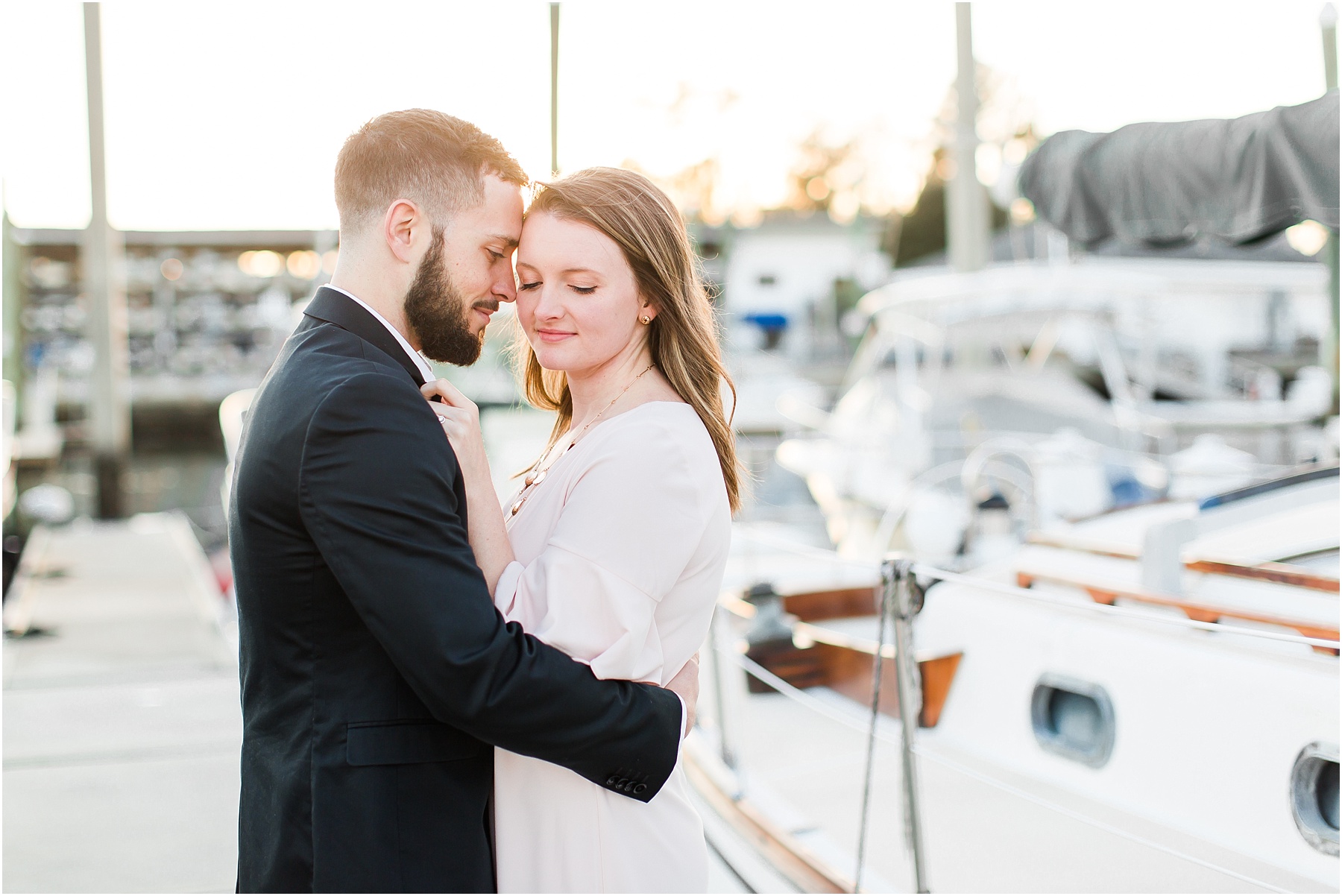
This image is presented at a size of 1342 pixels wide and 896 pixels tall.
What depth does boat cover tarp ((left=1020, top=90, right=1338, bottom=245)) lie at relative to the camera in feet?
12.4

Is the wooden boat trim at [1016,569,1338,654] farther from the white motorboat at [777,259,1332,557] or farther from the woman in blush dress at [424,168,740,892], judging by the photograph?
Result: the white motorboat at [777,259,1332,557]

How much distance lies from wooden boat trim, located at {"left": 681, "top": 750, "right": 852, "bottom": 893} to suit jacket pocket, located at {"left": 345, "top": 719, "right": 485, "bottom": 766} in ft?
6.80

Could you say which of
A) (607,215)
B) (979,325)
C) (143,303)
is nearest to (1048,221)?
(607,215)

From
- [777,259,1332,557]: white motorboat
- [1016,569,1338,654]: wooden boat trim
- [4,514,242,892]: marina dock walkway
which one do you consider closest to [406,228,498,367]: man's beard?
[1016,569,1338,654]: wooden boat trim

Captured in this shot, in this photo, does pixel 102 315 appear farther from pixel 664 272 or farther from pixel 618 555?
pixel 618 555

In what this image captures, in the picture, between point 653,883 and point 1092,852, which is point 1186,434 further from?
point 653,883

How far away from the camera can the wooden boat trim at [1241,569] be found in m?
3.47

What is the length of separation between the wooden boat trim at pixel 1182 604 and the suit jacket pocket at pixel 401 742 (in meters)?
2.58

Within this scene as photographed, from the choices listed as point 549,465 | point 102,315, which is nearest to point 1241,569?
point 549,465

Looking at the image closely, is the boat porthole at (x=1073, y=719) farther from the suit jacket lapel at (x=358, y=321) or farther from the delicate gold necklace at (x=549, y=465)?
the suit jacket lapel at (x=358, y=321)

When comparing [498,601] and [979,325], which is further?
[979,325]

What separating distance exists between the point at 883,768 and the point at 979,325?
7592mm

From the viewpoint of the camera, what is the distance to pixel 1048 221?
5.43 metres

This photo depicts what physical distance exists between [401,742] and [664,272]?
0.86 m
